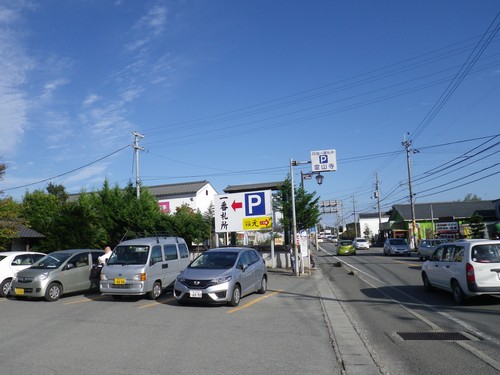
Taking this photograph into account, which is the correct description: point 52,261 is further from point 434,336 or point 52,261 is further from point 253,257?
point 434,336

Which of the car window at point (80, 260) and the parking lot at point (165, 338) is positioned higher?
the car window at point (80, 260)

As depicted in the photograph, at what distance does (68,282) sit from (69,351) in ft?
25.2

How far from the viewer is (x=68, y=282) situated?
14.0 metres

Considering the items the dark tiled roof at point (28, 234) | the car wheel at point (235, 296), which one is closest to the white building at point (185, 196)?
the dark tiled roof at point (28, 234)

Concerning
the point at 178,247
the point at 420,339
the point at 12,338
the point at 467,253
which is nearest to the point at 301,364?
the point at 420,339

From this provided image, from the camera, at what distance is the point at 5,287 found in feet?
46.9

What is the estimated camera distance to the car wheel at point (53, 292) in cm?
1317

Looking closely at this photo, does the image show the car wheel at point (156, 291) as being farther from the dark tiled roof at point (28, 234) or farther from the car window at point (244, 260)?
the dark tiled roof at point (28, 234)

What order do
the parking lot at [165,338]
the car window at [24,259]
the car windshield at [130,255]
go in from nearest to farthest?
the parking lot at [165,338] → the car windshield at [130,255] → the car window at [24,259]

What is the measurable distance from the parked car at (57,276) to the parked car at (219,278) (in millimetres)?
4378

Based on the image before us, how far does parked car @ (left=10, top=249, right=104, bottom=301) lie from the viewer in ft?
42.9

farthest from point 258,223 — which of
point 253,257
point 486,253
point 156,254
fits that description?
point 486,253

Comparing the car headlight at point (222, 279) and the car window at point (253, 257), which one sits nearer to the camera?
the car headlight at point (222, 279)

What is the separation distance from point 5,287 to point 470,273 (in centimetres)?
1403
